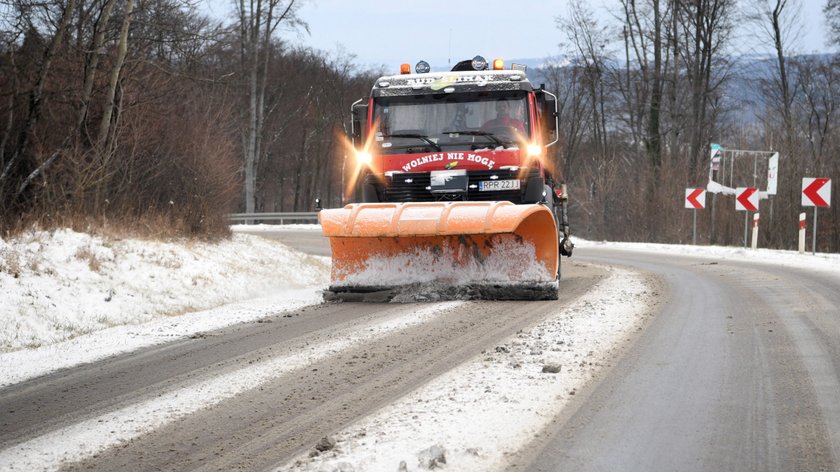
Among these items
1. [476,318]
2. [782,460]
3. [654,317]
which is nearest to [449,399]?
[782,460]

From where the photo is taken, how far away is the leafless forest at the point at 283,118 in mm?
11789

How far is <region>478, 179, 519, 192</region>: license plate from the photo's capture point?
9672mm

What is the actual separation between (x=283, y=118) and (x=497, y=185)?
37.5 metres

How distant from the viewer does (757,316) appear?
806 centimetres

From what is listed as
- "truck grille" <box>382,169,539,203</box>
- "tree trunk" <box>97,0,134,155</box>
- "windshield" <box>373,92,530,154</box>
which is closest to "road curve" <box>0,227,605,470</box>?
"truck grille" <box>382,169,539,203</box>

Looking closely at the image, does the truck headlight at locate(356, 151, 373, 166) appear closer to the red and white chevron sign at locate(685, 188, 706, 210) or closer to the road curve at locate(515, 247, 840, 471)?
the road curve at locate(515, 247, 840, 471)

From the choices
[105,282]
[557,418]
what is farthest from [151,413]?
[105,282]

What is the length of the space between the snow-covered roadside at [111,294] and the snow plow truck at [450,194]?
3.87 feet

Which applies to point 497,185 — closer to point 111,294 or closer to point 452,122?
point 452,122

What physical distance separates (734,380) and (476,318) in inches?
115

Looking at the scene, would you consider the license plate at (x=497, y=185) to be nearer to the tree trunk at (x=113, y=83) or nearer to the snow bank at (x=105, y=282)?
the snow bank at (x=105, y=282)

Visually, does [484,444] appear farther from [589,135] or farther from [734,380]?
[589,135]

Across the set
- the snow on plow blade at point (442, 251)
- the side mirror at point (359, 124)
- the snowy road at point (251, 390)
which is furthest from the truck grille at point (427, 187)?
the snowy road at point (251, 390)

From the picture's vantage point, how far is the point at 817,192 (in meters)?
18.3
